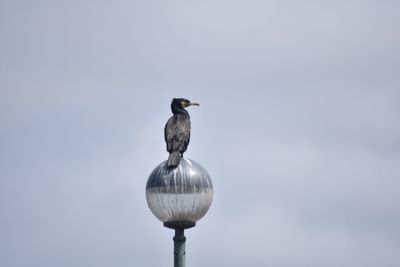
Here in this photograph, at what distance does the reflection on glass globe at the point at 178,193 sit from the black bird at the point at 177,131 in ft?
0.68

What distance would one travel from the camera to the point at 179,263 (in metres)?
15.7

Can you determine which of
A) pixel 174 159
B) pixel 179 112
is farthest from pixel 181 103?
pixel 174 159

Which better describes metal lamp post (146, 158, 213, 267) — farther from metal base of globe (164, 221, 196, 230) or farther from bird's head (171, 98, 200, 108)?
bird's head (171, 98, 200, 108)

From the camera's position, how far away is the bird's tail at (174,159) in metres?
15.9

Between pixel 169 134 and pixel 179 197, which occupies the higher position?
pixel 169 134

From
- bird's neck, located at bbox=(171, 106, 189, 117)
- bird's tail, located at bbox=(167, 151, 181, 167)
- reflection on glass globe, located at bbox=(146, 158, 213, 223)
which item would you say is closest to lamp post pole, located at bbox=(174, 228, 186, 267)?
reflection on glass globe, located at bbox=(146, 158, 213, 223)

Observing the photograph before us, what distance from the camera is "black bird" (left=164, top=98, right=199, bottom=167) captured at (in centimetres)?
1627

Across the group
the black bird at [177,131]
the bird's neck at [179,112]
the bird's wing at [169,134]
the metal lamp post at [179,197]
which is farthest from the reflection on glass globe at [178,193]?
the bird's neck at [179,112]

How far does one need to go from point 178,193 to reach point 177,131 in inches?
68.0

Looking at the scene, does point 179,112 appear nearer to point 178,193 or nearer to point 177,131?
point 177,131

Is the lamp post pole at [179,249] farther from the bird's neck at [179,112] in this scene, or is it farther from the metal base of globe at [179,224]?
the bird's neck at [179,112]

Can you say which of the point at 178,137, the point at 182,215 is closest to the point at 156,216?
the point at 182,215

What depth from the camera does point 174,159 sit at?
16016 mm

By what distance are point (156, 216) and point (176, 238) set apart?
474 mm
